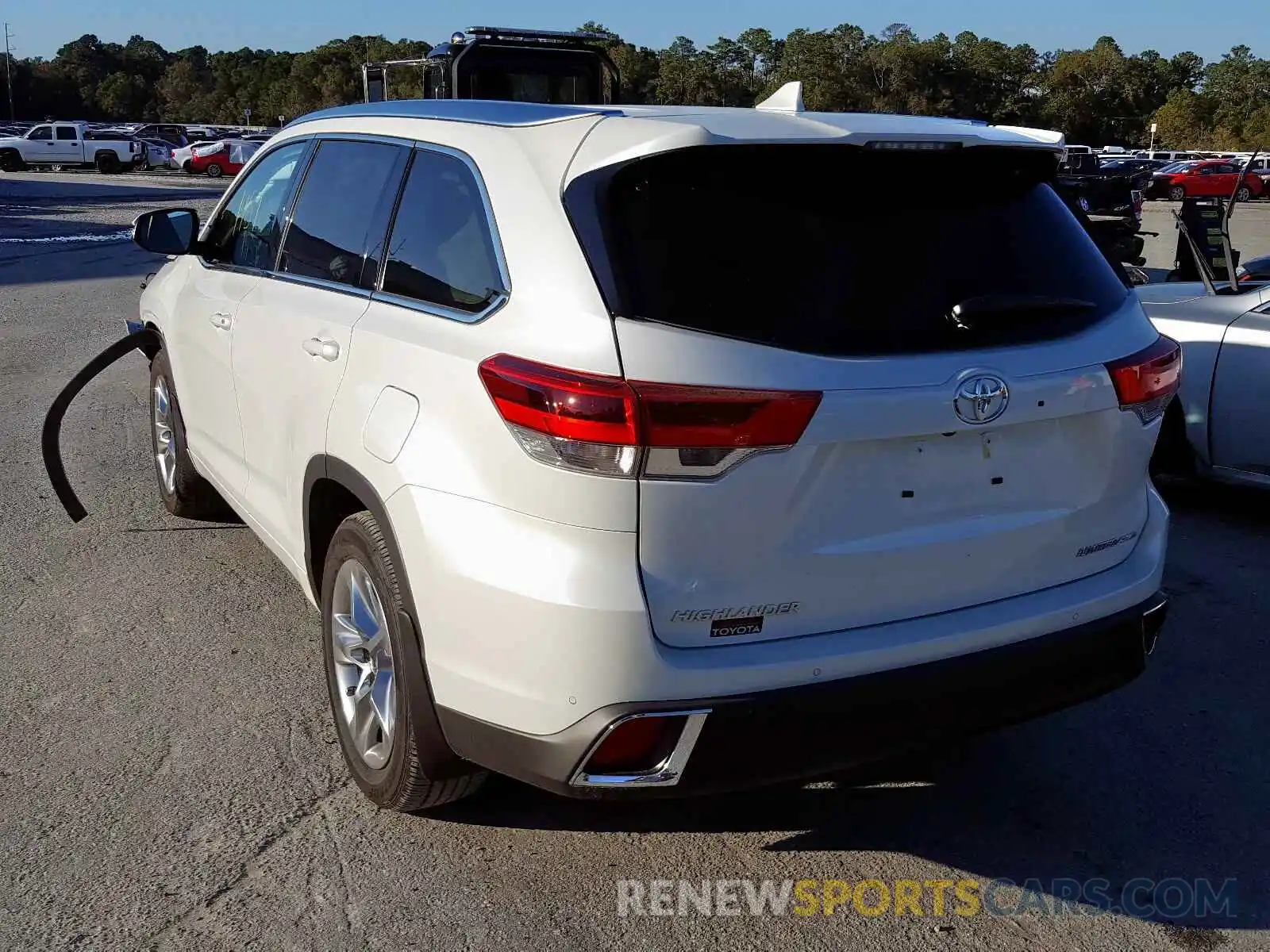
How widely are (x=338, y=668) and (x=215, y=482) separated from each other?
5.44ft

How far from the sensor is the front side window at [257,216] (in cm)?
432

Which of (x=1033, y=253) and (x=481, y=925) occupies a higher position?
(x=1033, y=253)

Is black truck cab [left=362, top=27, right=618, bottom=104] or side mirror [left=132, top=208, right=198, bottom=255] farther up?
black truck cab [left=362, top=27, right=618, bottom=104]

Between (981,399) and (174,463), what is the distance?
4.16 meters

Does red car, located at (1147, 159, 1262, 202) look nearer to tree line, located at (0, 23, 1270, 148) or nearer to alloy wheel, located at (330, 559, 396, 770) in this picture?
tree line, located at (0, 23, 1270, 148)

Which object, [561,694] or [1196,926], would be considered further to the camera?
[1196,926]

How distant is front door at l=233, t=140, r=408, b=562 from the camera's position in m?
3.50

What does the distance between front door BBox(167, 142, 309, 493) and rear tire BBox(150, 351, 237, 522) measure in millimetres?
287

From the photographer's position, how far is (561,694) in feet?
8.64

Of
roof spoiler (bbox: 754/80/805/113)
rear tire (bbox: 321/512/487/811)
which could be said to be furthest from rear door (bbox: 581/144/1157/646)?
rear tire (bbox: 321/512/487/811)

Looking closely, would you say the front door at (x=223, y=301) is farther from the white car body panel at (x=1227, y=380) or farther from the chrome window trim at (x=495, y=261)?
the white car body panel at (x=1227, y=380)

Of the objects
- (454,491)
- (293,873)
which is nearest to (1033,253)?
(454,491)

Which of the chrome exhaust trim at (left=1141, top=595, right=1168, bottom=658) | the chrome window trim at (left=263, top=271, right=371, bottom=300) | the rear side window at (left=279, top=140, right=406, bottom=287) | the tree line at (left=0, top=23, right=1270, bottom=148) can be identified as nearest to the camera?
the chrome exhaust trim at (left=1141, top=595, right=1168, bottom=658)

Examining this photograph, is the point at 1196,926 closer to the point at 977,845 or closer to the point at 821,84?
the point at 977,845
